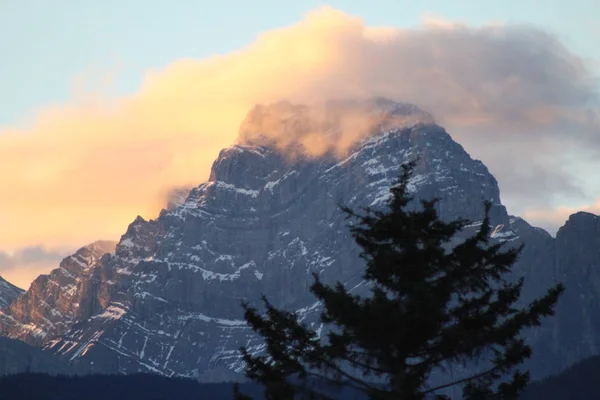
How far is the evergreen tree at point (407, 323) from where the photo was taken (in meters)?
49.2

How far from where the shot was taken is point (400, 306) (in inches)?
1950

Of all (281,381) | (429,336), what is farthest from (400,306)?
(281,381)

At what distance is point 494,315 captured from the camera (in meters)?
50.3

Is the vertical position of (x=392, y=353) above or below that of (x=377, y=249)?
below

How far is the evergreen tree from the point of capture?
4916 centimetres

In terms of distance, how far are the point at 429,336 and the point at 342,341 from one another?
2.93 metres

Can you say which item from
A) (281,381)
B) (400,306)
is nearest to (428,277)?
(400,306)

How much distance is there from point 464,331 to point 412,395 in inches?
106

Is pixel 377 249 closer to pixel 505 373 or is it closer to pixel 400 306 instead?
pixel 400 306

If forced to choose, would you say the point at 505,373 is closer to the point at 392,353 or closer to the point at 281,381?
the point at 392,353

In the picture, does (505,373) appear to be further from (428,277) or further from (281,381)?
(281,381)

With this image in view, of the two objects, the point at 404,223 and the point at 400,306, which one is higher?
the point at 404,223

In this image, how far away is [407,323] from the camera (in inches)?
1933

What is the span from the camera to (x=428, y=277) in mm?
50969
